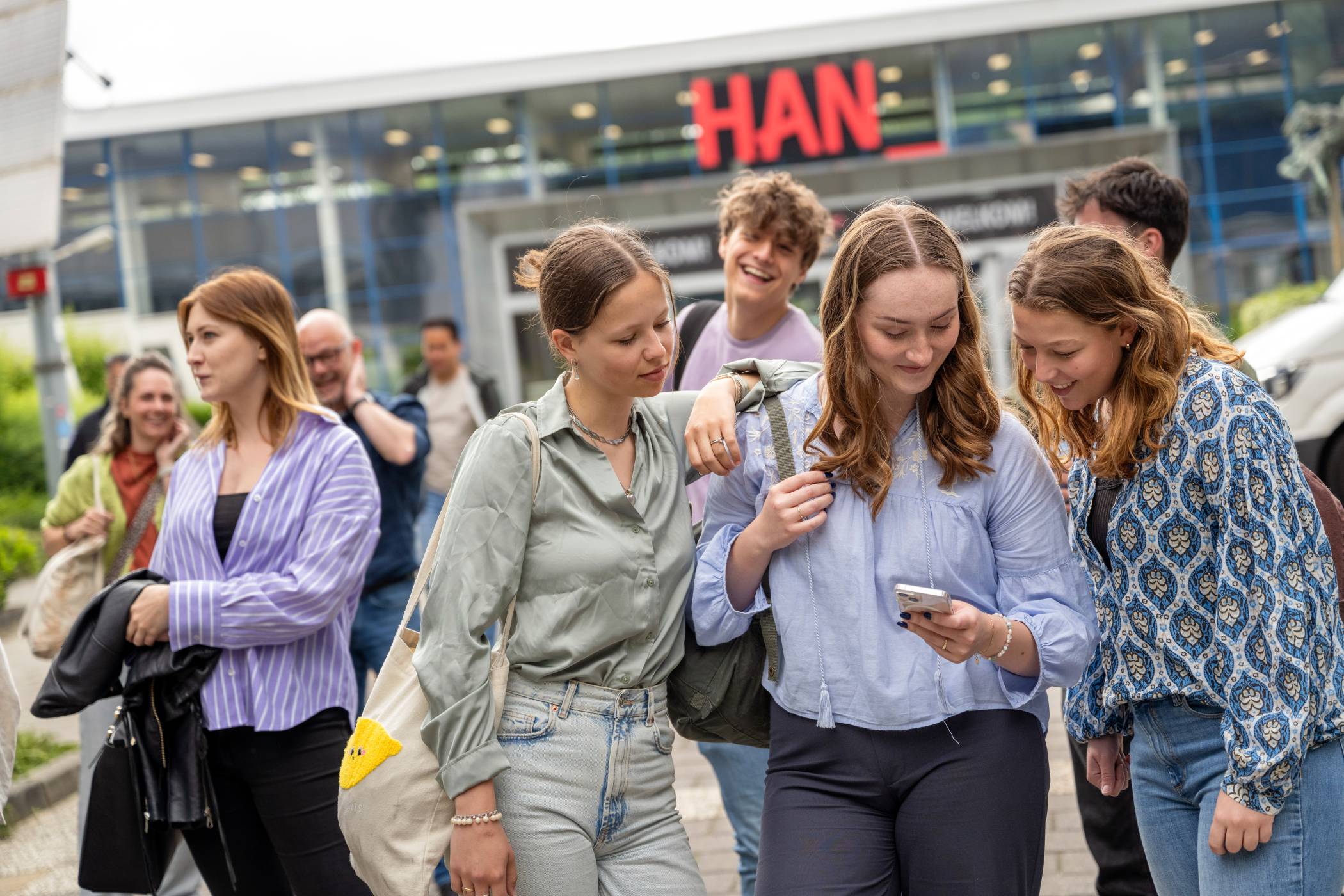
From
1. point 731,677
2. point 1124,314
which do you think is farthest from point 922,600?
point 1124,314

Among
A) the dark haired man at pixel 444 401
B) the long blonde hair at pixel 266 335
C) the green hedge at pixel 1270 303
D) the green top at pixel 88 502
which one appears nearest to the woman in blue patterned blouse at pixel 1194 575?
the long blonde hair at pixel 266 335

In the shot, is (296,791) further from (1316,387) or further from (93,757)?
(1316,387)

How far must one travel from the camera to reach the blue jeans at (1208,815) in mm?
2402

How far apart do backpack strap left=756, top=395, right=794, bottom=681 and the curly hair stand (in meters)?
1.61

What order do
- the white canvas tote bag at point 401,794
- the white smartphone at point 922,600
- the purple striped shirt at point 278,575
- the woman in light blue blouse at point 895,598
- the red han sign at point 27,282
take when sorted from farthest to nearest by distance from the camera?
the red han sign at point 27,282 → the purple striped shirt at point 278,575 → the white canvas tote bag at point 401,794 → the woman in light blue blouse at point 895,598 → the white smartphone at point 922,600

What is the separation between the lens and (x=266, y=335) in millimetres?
3703

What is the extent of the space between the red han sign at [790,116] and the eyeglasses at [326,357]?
23.6m

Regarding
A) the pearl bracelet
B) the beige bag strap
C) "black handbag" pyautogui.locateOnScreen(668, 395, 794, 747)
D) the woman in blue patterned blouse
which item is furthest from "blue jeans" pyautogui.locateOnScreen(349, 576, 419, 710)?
the woman in blue patterned blouse

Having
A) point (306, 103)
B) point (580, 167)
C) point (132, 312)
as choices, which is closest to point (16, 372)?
point (132, 312)

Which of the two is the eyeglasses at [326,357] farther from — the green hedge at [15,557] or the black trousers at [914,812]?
the green hedge at [15,557]

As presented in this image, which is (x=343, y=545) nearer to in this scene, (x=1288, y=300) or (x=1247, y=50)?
(x=1288, y=300)

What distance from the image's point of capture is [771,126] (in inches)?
1105

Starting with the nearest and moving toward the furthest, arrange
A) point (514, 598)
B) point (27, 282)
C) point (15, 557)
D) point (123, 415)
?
point (514, 598), point (123, 415), point (27, 282), point (15, 557)

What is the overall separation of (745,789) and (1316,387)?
236 inches
